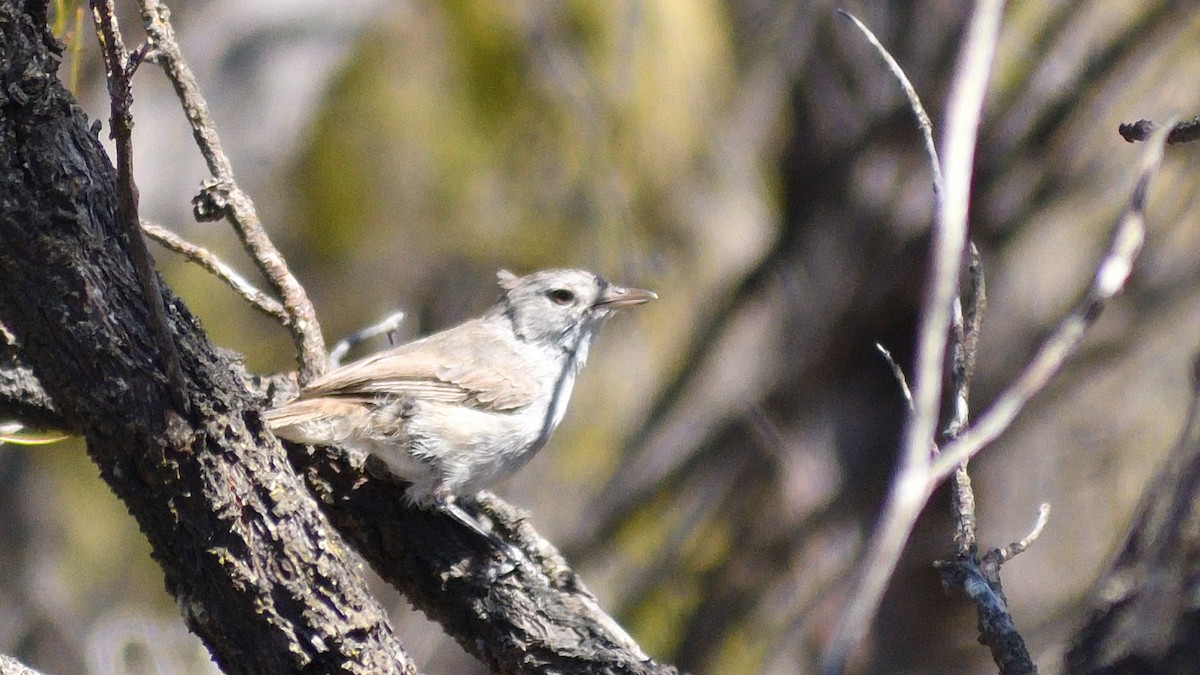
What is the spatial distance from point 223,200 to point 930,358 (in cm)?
234

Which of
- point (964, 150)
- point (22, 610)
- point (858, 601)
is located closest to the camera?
point (858, 601)

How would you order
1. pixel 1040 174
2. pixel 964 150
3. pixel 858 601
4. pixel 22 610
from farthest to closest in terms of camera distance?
pixel 22 610, pixel 1040 174, pixel 964 150, pixel 858 601

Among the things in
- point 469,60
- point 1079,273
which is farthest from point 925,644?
point 469,60

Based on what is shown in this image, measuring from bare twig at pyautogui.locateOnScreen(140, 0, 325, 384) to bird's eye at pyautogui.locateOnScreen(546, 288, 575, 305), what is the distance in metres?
1.35

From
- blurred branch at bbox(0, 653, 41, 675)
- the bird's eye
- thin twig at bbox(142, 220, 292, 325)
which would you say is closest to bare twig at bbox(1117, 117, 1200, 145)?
thin twig at bbox(142, 220, 292, 325)

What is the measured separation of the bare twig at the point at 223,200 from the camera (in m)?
2.92

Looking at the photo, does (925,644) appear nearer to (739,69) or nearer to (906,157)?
(906,157)

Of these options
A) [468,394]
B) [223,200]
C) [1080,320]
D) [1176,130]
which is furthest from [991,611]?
[468,394]

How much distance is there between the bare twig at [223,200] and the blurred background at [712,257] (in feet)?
5.96

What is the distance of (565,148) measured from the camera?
876 cm

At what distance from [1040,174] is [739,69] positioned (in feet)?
9.15

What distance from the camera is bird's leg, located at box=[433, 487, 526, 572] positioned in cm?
317

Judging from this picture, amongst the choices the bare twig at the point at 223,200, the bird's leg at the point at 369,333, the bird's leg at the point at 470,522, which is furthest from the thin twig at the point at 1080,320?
the bird's leg at the point at 369,333

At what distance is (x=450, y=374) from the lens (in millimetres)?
4324
